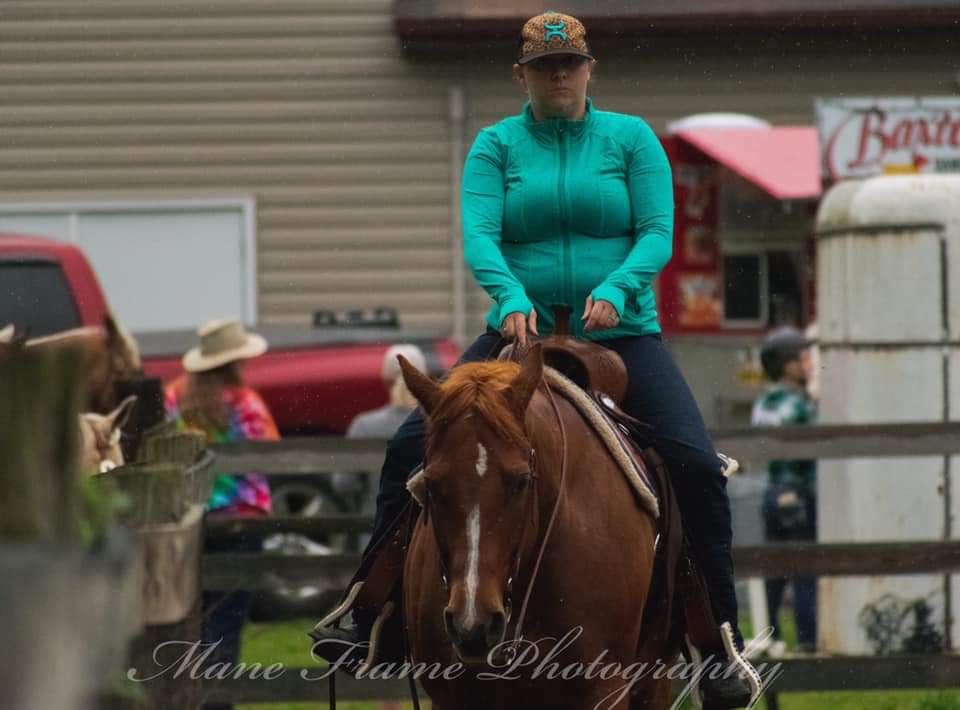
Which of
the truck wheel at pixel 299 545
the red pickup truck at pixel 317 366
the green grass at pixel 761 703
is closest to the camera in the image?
the green grass at pixel 761 703

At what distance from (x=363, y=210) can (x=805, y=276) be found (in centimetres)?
423

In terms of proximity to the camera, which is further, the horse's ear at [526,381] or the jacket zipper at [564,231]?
the jacket zipper at [564,231]

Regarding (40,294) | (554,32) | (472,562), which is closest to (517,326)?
(554,32)

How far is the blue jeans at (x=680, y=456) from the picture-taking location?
5875mm

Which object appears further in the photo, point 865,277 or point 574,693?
point 865,277

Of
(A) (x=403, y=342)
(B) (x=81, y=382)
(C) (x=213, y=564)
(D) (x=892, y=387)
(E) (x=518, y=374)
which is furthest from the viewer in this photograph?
(A) (x=403, y=342)

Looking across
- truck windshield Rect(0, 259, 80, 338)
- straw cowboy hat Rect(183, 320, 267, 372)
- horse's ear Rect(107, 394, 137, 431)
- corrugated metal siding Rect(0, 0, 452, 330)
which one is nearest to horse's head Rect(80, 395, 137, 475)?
horse's ear Rect(107, 394, 137, 431)

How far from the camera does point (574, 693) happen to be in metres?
5.25

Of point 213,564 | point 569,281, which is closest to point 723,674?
point 569,281

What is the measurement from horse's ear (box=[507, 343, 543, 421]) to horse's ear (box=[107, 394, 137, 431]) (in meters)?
2.32

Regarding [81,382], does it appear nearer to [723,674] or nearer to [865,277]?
[723,674]

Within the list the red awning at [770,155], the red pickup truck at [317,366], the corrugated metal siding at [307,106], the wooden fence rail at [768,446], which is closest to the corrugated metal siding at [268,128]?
the corrugated metal siding at [307,106]

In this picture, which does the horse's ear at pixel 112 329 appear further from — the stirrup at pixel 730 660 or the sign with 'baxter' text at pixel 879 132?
the sign with 'baxter' text at pixel 879 132

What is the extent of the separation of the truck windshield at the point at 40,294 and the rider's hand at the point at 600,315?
495 cm
